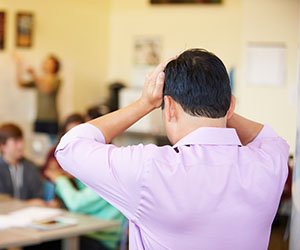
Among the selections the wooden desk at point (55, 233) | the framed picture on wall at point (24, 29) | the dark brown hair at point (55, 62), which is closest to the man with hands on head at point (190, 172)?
the wooden desk at point (55, 233)

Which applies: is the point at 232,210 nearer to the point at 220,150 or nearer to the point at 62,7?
the point at 220,150

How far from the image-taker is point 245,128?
1.87 meters

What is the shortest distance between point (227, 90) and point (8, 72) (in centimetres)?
794

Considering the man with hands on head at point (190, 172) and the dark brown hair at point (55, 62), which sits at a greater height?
the dark brown hair at point (55, 62)

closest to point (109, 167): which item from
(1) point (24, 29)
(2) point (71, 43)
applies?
(1) point (24, 29)

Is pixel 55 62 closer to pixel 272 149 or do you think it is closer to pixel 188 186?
pixel 272 149

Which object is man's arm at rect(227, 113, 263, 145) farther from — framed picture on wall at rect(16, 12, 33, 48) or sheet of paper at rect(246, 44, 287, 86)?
framed picture on wall at rect(16, 12, 33, 48)

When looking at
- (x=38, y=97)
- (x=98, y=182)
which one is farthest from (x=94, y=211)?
(x=38, y=97)

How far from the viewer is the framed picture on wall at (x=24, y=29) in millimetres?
9477

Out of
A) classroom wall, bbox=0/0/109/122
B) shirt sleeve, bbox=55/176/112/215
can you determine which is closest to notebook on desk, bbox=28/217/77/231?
shirt sleeve, bbox=55/176/112/215

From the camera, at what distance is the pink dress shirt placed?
1597 mm

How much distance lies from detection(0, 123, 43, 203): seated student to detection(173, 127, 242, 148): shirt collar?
4.00 metres

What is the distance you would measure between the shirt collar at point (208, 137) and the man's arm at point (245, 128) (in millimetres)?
185

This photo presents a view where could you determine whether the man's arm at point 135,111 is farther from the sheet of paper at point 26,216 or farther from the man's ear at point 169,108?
the sheet of paper at point 26,216
